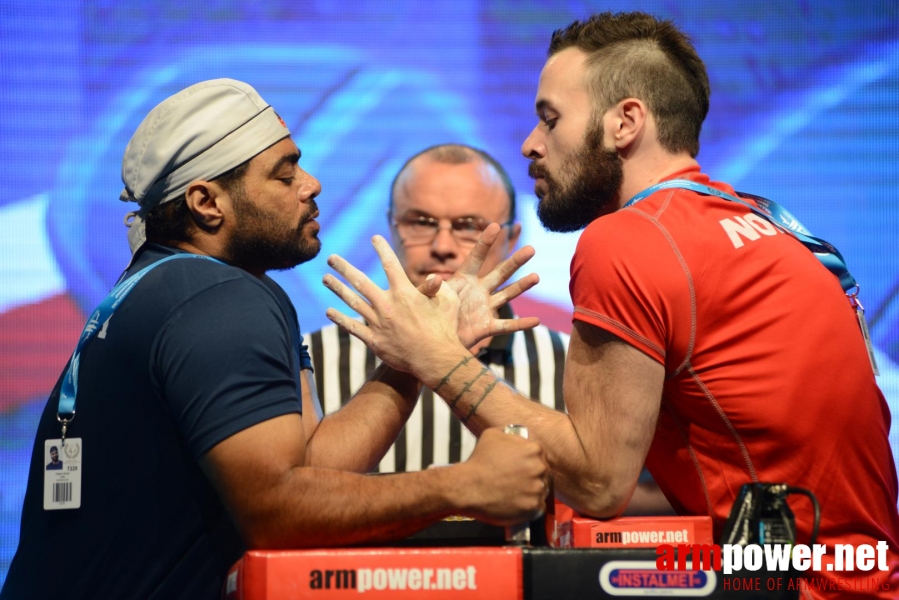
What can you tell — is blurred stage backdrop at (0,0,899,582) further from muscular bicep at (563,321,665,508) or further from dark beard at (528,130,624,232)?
muscular bicep at (563,321,665,508)

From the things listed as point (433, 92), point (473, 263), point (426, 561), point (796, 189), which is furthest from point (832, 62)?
point (426, 561)

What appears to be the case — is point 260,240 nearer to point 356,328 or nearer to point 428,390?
point 356,328

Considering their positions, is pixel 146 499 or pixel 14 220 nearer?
pixel 146 499

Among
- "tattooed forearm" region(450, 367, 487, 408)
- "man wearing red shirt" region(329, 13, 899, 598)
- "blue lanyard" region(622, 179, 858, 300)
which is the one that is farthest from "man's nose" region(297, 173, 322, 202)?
"blue lanyard" region(622, 179, 858, 300)

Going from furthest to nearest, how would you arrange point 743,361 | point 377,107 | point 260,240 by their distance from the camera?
point 377,107
point 260,240
point 743,361

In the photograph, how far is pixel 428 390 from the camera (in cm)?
297

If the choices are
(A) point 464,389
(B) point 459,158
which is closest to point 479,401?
(A) point 464,389

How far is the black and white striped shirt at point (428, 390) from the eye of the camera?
9.61ft

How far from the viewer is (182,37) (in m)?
3.12

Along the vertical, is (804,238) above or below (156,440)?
above

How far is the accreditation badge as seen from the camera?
1.50 meters

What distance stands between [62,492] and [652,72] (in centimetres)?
137

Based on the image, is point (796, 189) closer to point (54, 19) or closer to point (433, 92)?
point (433, 92)

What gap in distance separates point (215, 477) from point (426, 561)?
36 cm
